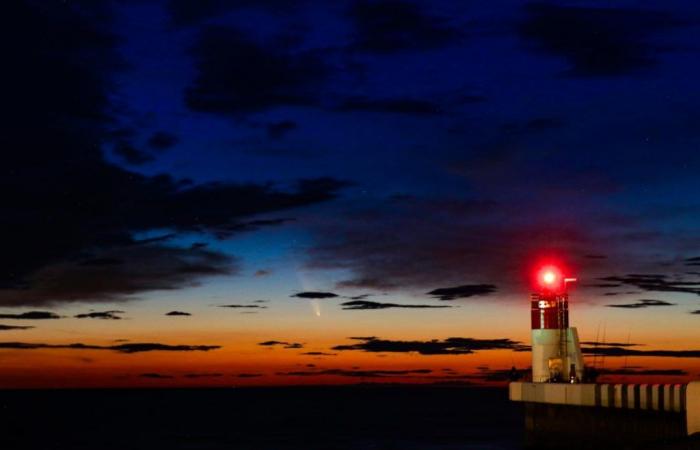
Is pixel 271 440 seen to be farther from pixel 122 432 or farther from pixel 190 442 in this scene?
pixel 122 432

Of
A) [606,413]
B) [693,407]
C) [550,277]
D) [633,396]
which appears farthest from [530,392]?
[693,407]

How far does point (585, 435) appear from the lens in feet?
200

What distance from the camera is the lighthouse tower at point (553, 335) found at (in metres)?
69.6

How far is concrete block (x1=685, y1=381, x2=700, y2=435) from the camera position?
42594mm

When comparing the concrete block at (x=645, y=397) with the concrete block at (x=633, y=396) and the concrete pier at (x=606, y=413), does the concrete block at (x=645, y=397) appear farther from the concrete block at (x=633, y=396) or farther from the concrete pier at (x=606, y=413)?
the concrete block at (x=633, y=396)

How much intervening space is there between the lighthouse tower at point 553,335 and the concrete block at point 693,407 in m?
25.8

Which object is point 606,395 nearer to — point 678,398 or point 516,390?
point 678,398

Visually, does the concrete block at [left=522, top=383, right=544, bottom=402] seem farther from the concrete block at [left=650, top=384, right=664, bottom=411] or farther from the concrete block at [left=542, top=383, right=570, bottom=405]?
the concrete block at [left=650, top=384, right=664, bottom=411]

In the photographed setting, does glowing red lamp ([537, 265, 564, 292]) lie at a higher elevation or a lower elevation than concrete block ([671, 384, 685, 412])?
higher

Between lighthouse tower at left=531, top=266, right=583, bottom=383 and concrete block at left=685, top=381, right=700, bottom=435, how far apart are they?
84.6 feet

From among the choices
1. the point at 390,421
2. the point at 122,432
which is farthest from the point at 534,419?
the point at 390,421

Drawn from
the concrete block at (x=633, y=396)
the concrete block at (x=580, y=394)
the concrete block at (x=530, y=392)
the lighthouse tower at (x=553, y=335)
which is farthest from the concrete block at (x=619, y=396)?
the lighthouse tower at (x=553, y=335)

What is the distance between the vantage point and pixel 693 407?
4294 cm

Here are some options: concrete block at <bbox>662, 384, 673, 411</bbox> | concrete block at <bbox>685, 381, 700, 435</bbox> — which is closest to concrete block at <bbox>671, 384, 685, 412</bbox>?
concrete block at <bbox>662, 384, 673, 411</bbox>
